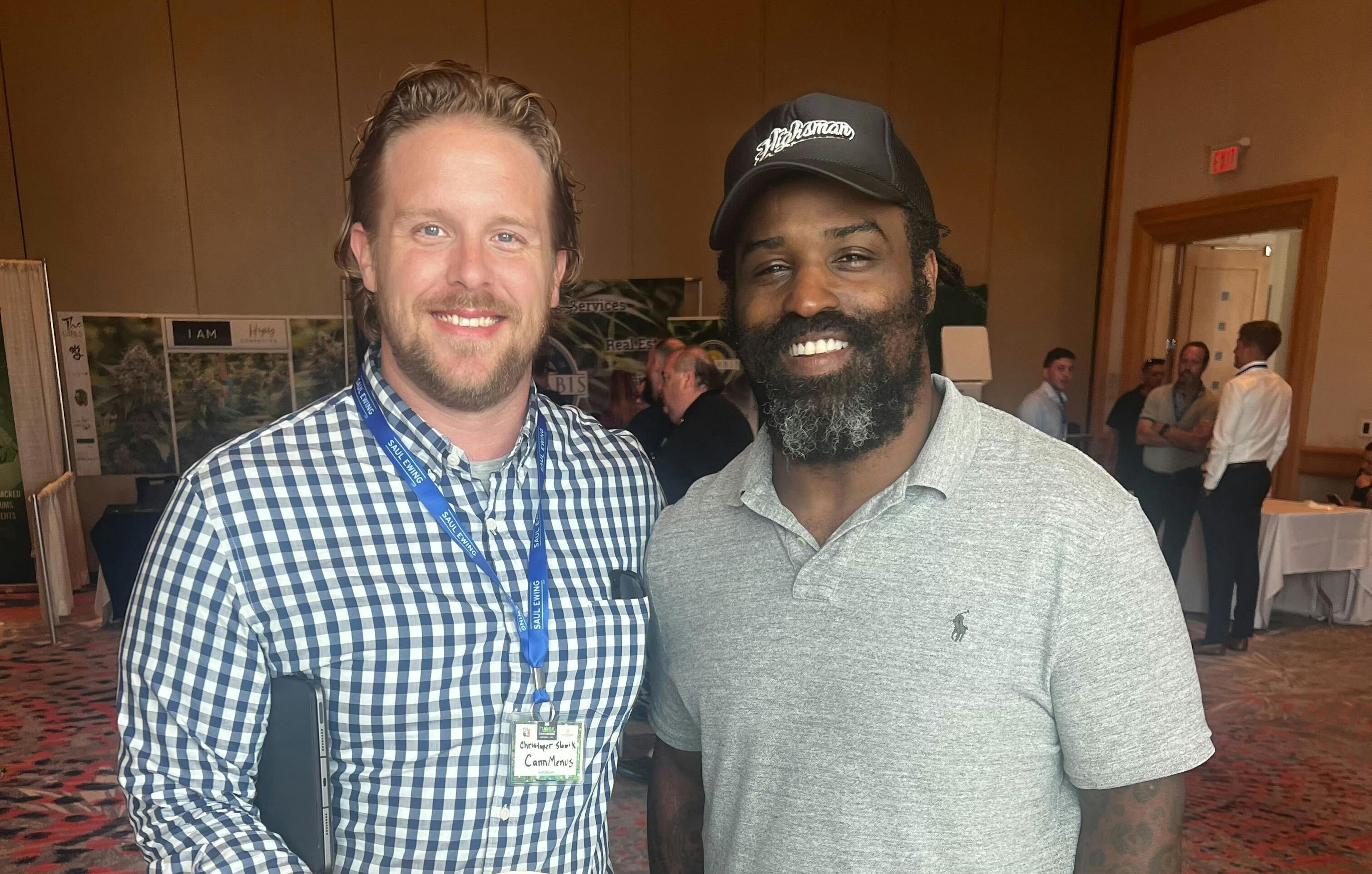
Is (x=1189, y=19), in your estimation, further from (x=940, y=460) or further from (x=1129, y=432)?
(x=940, y=460)

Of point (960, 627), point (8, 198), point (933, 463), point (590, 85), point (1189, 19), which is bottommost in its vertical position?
point (960, 627)

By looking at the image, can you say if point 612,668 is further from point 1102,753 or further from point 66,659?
point 66,659

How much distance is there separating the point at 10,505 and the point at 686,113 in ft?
19.4

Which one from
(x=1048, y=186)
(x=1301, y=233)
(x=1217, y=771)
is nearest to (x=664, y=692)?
(x=1217, y=771)

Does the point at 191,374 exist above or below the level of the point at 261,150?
below

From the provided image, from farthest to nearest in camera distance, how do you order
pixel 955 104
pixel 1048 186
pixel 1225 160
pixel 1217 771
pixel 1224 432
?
pixel 1048 186 < pixel 955 104 < pixel 1225 160 < pixel 1224 432 < pixel 1217 771

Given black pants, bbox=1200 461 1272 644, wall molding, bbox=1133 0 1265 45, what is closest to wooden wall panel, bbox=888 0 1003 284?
wall molding, bbox=1133 0 1265 45

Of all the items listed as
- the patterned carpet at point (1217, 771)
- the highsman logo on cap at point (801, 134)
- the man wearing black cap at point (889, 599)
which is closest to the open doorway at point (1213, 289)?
the patterned carpet at point (1217, 771)

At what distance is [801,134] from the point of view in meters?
1.08

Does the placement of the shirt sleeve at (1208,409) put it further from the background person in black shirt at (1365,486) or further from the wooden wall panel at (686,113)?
the wooden wall panel at (686,113)

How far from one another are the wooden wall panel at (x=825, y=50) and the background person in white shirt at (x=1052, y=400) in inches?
116

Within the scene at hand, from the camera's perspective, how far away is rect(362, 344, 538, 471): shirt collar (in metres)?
1.17

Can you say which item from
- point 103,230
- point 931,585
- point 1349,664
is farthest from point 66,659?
point 1349,664

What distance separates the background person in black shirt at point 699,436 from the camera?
3.54m
